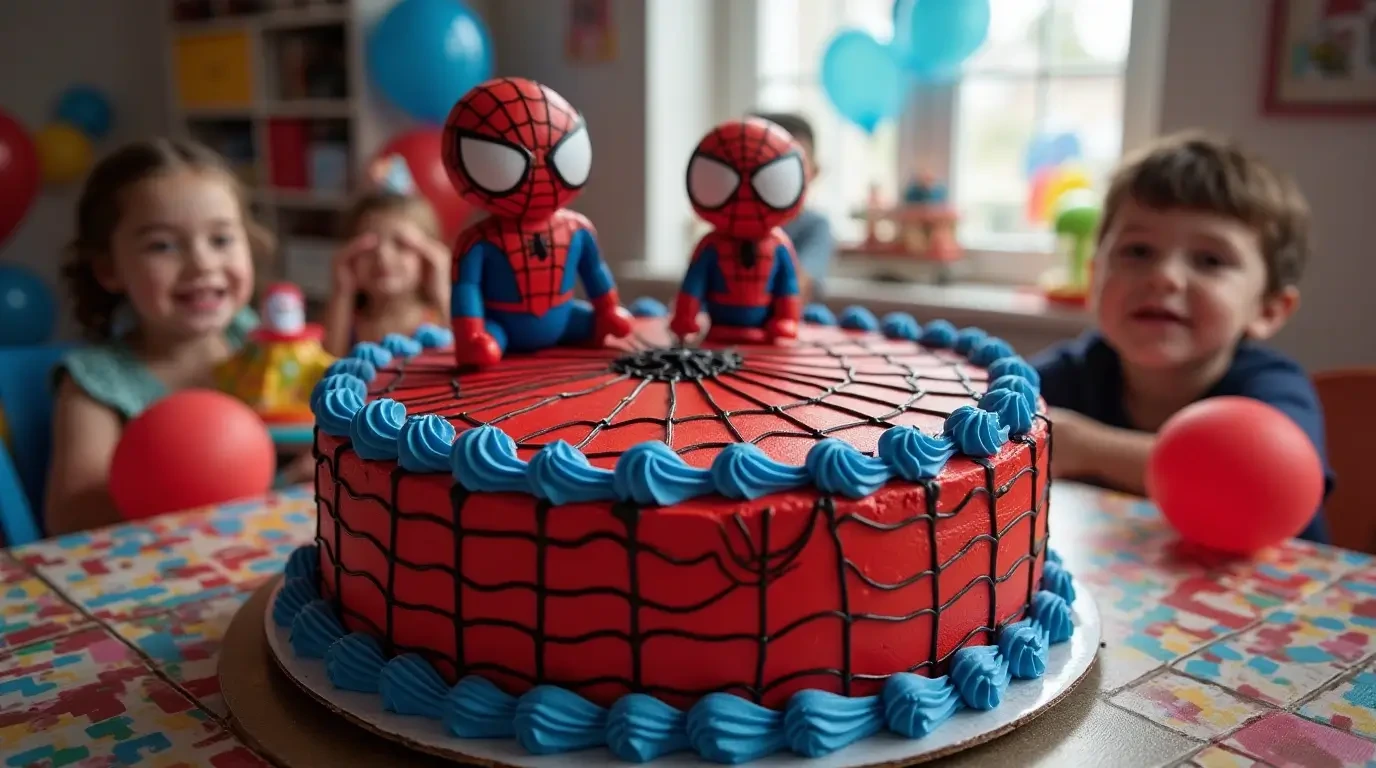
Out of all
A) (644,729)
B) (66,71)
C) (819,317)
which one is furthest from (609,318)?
(66,71)

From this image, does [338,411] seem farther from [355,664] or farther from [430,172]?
[430,172]

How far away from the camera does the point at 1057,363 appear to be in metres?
2.13

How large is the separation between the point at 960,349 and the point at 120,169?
5.44ft

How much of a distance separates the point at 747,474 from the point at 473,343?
51 centimetres

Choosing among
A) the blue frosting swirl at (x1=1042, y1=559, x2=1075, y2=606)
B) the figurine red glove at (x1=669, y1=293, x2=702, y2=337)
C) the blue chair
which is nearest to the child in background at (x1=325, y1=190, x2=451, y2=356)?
the blue chair

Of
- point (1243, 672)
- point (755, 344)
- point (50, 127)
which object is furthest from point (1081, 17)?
point (50, 127)

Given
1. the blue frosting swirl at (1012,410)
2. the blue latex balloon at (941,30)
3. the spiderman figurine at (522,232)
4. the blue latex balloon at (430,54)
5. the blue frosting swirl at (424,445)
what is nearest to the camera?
the blue frosting swirl at (424,445)

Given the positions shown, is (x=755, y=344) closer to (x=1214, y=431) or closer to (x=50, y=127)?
(x=1214, y=431)

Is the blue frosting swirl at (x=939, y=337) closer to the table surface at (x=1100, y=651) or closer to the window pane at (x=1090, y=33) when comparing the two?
the table surface at (x=1100, y=651)

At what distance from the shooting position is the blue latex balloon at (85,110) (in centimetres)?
503

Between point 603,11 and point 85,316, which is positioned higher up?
point 603,11

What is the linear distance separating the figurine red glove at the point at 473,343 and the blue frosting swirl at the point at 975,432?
571 millimetres

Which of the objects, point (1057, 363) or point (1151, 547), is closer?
point (1151, 547)

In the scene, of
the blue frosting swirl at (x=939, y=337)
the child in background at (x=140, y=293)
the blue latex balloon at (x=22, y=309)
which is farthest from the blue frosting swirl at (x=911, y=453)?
the blue latex balloon at (x=22, y=309)
